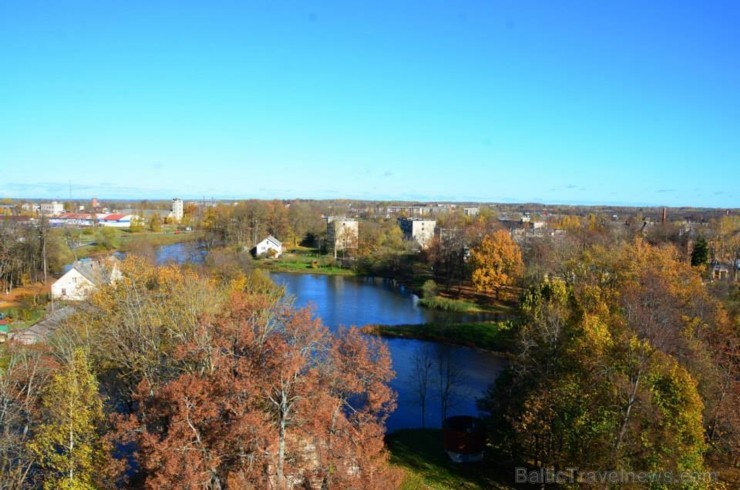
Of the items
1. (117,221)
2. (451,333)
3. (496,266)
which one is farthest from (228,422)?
(117,221)

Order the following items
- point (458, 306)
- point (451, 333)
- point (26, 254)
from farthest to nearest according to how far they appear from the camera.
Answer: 1. point (26, 254)
2. point (458, 306)
3. point (451, 333)

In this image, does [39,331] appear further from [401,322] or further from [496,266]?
[496,266]

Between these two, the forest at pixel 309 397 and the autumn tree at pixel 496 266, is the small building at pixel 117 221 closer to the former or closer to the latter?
the autumn tree at pixel 496 266

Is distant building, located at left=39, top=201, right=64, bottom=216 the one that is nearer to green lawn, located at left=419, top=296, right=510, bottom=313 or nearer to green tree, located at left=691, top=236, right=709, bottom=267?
green lawn, located at left=419, top=296, right=510, bottom=313

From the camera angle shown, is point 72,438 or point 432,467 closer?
point 72,438

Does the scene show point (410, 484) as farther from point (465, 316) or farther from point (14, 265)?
point (14, 265)

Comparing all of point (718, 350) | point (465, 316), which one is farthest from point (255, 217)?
point (718, 350)

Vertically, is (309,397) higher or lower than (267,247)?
higher
